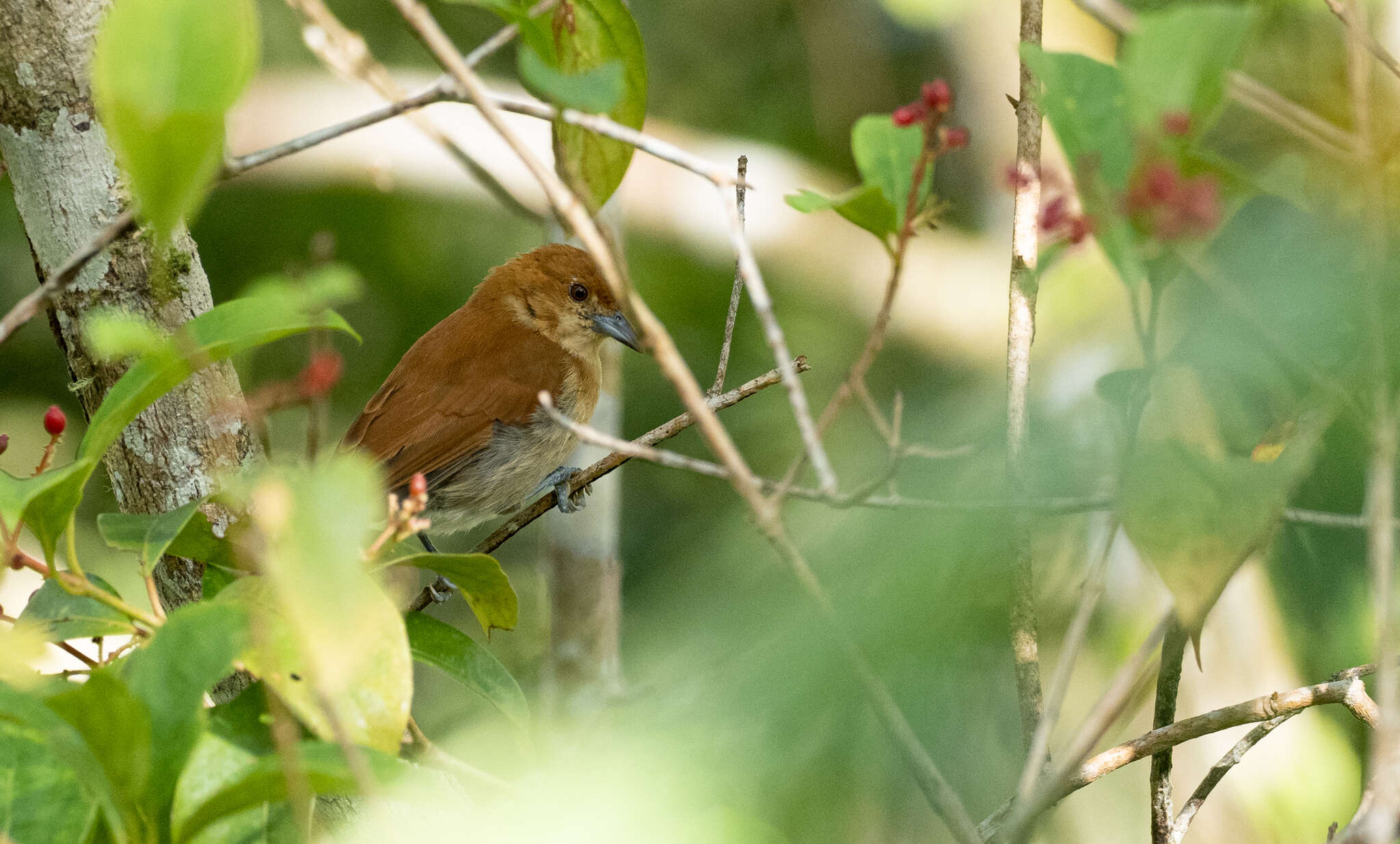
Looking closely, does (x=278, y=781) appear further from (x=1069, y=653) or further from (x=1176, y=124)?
(x=1176, y=124)

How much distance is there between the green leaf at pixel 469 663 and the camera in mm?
1404

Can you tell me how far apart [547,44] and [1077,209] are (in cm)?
51

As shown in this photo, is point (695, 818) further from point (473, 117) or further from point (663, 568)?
point (473, 117)

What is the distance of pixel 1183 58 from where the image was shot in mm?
872

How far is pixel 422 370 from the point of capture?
3.79m

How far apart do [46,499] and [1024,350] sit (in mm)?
1083

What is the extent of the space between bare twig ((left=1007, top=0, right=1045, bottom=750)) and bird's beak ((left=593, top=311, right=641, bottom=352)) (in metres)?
2.61

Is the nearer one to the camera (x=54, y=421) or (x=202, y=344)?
(x=202, y=344)

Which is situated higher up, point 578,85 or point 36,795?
point 578,85

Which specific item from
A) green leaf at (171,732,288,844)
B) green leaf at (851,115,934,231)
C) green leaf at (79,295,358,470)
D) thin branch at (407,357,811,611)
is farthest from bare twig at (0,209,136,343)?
thin branch at (407,357,811,611)

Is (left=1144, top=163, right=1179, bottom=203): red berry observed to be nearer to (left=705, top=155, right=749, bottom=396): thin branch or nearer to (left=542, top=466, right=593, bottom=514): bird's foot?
(left=705, top=155, right=749, bottom=396): thin branch

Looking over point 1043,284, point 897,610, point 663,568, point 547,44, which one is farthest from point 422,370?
point 897,610

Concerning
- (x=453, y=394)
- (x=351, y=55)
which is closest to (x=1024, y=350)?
(x=351, y=55)

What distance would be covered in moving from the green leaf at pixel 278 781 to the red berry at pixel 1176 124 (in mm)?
762
